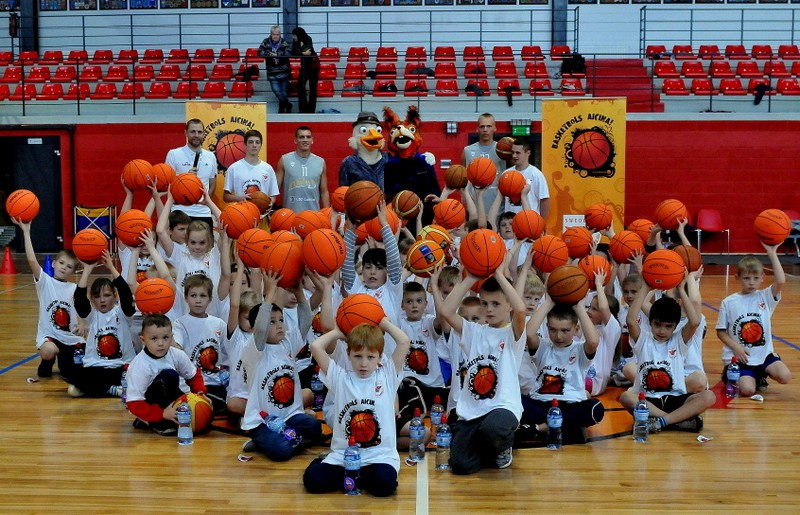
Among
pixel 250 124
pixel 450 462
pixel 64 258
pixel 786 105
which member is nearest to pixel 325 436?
pixel 450 462

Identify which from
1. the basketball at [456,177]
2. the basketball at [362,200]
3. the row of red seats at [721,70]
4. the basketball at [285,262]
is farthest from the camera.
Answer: the row of red seats at [721,70]

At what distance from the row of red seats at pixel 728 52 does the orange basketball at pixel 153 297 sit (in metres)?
13.5

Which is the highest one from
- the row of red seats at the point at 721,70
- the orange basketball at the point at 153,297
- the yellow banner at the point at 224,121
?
the row of red seats at the point at 721,70

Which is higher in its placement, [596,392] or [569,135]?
[569,135]

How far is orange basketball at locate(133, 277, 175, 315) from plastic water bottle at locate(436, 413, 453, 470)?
2190 millimetres

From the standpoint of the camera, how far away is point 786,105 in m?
16.6

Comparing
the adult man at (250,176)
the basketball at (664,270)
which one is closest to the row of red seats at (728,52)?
the adult man at (250,176)

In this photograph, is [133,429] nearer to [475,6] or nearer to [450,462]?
[450,462]

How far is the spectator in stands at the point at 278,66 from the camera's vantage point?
16.1 m

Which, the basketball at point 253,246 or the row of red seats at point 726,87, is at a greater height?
the row of red seats at point 726,87

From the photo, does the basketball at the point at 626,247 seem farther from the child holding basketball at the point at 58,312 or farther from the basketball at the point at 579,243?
the child holding basketball at the point at 58,312

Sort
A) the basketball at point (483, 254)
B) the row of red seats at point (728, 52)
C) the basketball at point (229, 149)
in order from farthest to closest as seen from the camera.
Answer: the row of red seats at point (728, 52) < the basketball at point (229, 149) < the basketball at point (483, 254)

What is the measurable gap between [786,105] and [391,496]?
14.3m

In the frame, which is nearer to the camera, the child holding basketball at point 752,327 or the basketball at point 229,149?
the child holding basketball at point 752,327
